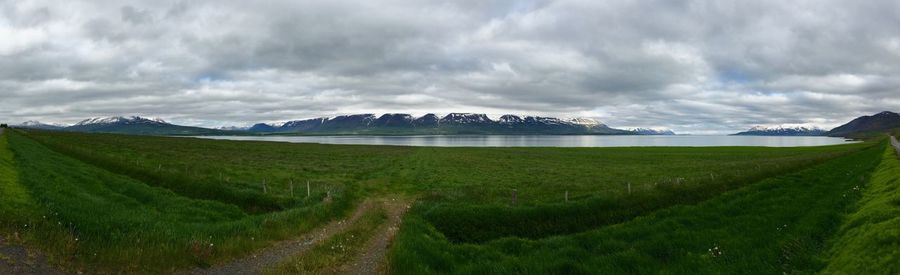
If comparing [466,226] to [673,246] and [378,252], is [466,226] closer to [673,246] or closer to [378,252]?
[378,252]

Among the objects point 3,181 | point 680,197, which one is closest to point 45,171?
point 3,181

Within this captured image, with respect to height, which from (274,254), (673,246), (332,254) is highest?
(673,246)

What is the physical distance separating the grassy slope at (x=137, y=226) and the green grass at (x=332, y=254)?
2.56m

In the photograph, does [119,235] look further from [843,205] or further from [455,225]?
[843,205]

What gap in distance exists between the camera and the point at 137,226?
16125 mm

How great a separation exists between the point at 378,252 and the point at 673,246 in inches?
400

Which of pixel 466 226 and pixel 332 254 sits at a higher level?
pixel 332 254

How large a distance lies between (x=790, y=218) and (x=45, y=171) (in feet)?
124

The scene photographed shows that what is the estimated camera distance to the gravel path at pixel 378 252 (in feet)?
44.8

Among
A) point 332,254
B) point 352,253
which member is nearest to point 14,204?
point 332,254

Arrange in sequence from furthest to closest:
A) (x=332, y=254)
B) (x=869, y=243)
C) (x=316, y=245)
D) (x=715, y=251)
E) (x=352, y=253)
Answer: (x=316, y=245)
(x=352, y=253)
(x=332, y=254)
(x=715, y=251)
(x=869, y=243)

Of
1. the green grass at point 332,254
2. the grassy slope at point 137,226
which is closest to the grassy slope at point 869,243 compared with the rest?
the green grass at point 332,254

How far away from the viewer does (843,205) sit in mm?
18844

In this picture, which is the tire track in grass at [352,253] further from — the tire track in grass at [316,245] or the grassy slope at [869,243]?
the grassy slope at [869,243]
